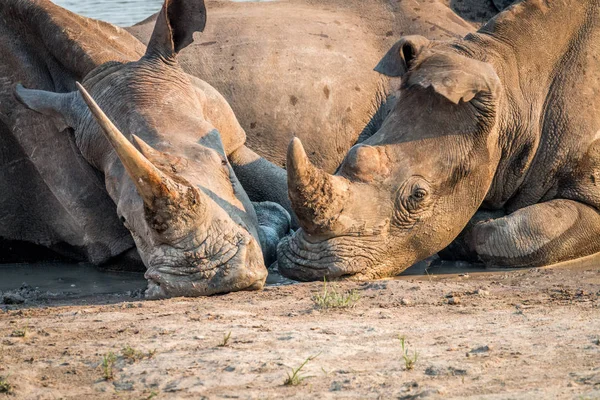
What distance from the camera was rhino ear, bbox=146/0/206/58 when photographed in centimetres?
890

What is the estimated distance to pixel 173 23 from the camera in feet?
29.7

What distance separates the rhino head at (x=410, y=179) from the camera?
797cm

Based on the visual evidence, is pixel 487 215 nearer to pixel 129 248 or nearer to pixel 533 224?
pixel 533 224

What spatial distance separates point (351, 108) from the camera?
10680mm

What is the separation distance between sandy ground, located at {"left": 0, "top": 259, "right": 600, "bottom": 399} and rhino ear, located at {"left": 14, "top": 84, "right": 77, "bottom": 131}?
6.22 ft

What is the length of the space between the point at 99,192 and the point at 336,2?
11.4ft

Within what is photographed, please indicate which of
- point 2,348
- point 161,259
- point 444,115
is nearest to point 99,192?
point 161,259

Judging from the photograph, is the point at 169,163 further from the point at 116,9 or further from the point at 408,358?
the point at 116,9

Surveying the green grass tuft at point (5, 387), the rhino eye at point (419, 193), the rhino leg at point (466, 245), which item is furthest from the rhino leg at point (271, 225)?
the green grass tuft at point (5, 387)

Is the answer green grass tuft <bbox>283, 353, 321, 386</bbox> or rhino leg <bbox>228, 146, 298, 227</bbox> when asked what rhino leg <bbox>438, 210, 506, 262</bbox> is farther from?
green grass tuft <bbox>283, 353, 321, 386</bbox>

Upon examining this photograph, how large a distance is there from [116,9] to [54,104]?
9.84 metres

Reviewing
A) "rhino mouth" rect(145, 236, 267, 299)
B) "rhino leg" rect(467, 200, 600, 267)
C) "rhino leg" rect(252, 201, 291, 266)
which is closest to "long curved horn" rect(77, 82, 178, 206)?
"rhino mouth" rect(145, 236, 267, 299)

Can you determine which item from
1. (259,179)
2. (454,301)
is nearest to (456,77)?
(454,301)

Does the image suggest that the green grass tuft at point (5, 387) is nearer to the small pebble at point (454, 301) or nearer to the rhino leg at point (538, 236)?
the small pebble at point (454, 301)
